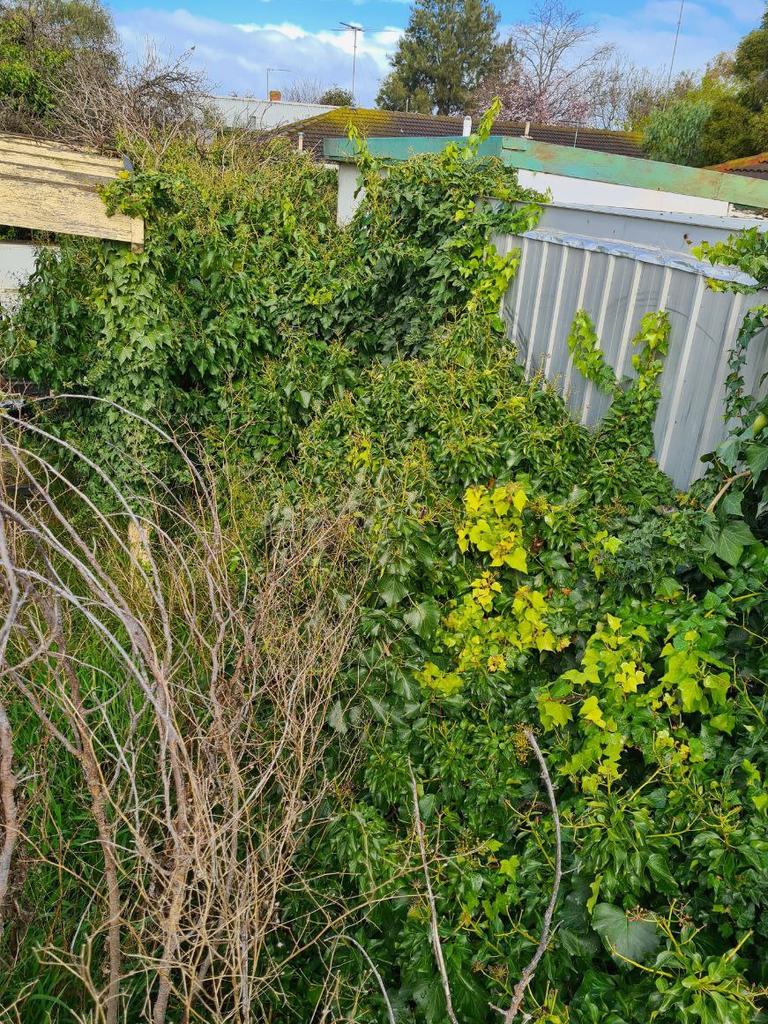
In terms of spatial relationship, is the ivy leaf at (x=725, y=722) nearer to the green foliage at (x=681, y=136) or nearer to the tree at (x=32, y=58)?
the tree at (x=32, y=58)

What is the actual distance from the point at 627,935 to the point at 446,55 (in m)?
42.9

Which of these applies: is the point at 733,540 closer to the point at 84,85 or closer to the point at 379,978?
the point at 379,978

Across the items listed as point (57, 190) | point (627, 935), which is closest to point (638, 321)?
point (627, 935)

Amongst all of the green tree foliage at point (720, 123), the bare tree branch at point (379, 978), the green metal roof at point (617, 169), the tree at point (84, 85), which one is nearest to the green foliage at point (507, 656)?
the bare tree branch at point (379, 978)

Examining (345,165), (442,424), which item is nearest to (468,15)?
(345,165)

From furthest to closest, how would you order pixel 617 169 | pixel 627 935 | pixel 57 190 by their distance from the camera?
1. pixel 617 169
2. pixel 57 190
3. pixel 627 935

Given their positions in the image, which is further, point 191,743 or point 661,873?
point 191,743

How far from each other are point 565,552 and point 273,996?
1968 millimetres

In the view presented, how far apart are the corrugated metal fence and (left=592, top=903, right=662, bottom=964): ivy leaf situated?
1591mm

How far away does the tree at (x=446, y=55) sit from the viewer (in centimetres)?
3775

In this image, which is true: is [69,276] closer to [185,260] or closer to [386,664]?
[185,260]

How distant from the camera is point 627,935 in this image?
2148mm

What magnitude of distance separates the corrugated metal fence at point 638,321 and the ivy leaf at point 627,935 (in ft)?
5.22

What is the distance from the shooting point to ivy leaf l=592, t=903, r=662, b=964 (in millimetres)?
2135
